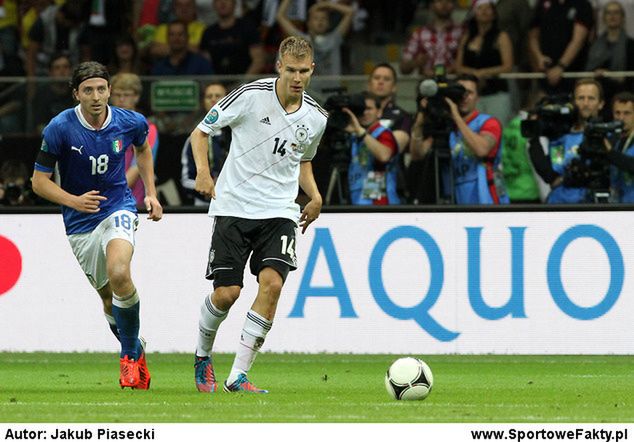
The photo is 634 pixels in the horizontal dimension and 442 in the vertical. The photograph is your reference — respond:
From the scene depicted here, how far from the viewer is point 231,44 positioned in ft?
56.3

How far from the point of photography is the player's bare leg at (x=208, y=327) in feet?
32.0

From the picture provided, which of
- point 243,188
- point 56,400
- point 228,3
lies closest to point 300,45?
point 243,188

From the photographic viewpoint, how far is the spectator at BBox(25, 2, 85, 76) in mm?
18219

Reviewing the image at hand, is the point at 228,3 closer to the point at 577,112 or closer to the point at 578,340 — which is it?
the point at 577,112

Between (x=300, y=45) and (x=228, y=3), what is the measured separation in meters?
8.06

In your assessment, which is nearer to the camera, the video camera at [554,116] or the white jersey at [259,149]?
the white jersey at [259,149]

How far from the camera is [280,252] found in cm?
972

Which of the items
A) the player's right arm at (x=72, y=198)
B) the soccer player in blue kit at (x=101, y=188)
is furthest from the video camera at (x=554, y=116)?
the player's right arm at (x=72, y=198)

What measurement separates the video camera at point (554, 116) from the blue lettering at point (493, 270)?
0.94m

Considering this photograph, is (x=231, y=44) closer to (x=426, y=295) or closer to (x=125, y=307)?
(x=426, y=295)

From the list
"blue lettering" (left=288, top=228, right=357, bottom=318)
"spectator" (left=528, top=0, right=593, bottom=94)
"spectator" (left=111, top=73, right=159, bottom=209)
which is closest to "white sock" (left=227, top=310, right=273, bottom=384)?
"blue lettering" (left=288, top=228, right=357, bottom=318)

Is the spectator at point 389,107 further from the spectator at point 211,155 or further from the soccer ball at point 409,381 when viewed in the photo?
the soccer ball at point 409,381

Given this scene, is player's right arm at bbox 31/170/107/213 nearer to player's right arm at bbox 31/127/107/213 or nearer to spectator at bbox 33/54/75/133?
player's right arm at bbox 31/127/107/213

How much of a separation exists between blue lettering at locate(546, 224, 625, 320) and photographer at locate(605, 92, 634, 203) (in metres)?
0.50
